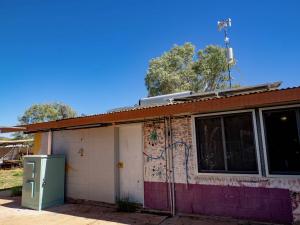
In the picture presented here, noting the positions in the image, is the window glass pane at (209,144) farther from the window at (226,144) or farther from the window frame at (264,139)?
the window frame at (264,139)

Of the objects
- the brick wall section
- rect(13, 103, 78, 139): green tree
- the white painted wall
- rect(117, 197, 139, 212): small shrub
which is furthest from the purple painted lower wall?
rect(13, 103, 78, 139): green tree

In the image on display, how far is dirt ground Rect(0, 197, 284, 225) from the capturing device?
20.8 ft

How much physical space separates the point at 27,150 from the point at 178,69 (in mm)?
17177

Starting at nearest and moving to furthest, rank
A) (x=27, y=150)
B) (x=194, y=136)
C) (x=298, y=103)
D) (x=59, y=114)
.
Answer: (x=298, y=103), (x=194, y=136), (x=27, y=150), (x=59, y=114)

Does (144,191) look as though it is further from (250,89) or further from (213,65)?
(213,65)

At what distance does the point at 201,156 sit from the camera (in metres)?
6.69

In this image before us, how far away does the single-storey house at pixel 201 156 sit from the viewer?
219 inches

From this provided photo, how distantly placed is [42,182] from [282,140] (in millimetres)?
7007

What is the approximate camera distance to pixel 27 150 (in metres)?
25.7

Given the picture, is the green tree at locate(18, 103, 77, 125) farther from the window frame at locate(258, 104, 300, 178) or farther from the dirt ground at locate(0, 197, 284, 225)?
the window frame at locate(258, 104, 300, 178)

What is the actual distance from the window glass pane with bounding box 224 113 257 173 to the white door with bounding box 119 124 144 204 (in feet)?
8.84

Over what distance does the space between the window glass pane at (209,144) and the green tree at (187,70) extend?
1867 centimetres

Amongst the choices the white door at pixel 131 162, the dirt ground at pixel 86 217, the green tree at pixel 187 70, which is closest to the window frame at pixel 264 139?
the dirt ground at pixel 86 217

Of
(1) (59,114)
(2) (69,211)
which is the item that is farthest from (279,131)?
(1) (59,114)
